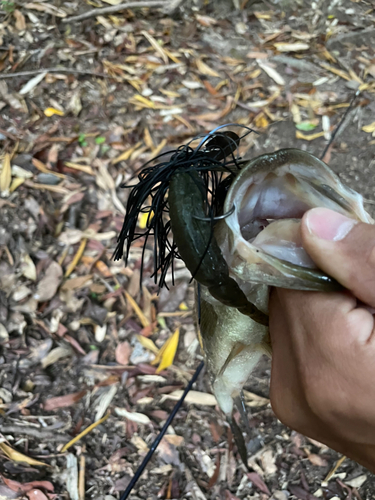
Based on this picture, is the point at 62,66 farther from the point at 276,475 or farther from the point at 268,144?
the point at 276,475

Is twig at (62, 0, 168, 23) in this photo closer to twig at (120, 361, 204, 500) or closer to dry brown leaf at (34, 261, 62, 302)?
dry brown leaf at (34, 261, 62, 302)

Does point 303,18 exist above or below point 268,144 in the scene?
above

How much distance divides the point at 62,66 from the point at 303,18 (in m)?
2.10

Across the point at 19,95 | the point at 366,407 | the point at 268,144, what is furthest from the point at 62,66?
Result: the point at 366,407

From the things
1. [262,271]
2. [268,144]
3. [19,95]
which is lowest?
[268,144]

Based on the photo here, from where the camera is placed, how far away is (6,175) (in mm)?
2594

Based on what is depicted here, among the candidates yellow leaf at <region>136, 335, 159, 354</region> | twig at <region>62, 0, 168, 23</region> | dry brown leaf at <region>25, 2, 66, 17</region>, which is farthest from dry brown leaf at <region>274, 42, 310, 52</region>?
yellow leaf at <region>136, 335, 159, 354</region>

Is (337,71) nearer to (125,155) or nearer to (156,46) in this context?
(156,46)

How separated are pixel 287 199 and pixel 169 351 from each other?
1458 mm

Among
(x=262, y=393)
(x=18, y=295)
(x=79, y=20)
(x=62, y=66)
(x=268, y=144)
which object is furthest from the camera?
(x=79, y=20)

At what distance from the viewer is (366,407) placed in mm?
735

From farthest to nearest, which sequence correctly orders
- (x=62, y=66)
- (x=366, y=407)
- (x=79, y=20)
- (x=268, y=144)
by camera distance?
(x=79, y=20)
(x=62, y=66)
(x=268, y=144)
(x=366, y=407)

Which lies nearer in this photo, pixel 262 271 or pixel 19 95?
pixel 262 271

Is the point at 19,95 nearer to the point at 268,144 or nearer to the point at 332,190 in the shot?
the point at 268,144
